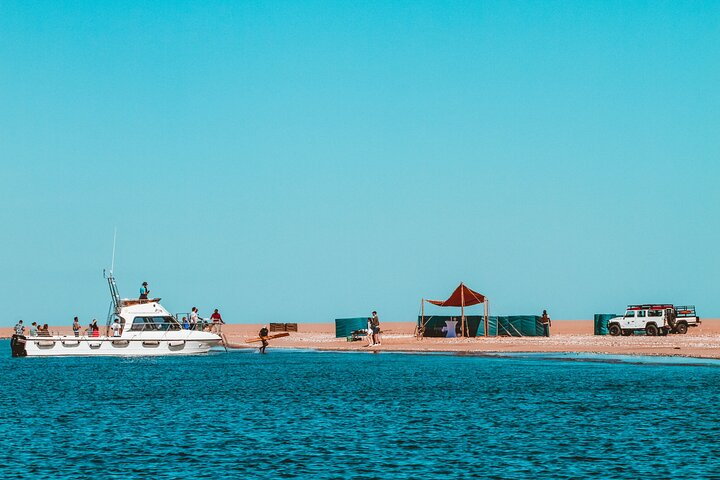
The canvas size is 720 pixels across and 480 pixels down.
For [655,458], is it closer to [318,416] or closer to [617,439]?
[617,439]

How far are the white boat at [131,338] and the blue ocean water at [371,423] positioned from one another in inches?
335

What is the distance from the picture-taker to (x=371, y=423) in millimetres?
28609

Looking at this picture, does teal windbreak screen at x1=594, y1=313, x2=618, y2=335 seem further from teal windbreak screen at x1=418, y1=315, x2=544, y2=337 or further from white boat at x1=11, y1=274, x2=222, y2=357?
white boat at x1=11, y1=274, x2=222, y2=357

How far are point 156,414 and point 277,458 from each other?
10361 millimetres

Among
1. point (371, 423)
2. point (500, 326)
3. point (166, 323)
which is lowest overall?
point (371, 423)

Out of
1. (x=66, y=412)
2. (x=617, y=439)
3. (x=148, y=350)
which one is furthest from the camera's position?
(x=148, y=350)

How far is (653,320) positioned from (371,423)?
160ft

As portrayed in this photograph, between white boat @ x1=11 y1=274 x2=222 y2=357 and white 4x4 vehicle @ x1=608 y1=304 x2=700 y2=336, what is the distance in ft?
112

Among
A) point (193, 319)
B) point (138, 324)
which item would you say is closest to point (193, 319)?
point (193, 319)

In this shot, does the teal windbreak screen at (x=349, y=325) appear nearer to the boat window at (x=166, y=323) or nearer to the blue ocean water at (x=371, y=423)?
the boat window at (x=166, y=323)

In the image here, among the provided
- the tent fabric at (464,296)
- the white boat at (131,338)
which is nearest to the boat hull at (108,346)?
the white boat at (131,338)

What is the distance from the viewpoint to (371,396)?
36500mm

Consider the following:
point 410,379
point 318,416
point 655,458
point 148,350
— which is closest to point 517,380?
point 410,379

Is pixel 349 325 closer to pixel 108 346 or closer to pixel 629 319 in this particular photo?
pixel 629 319
